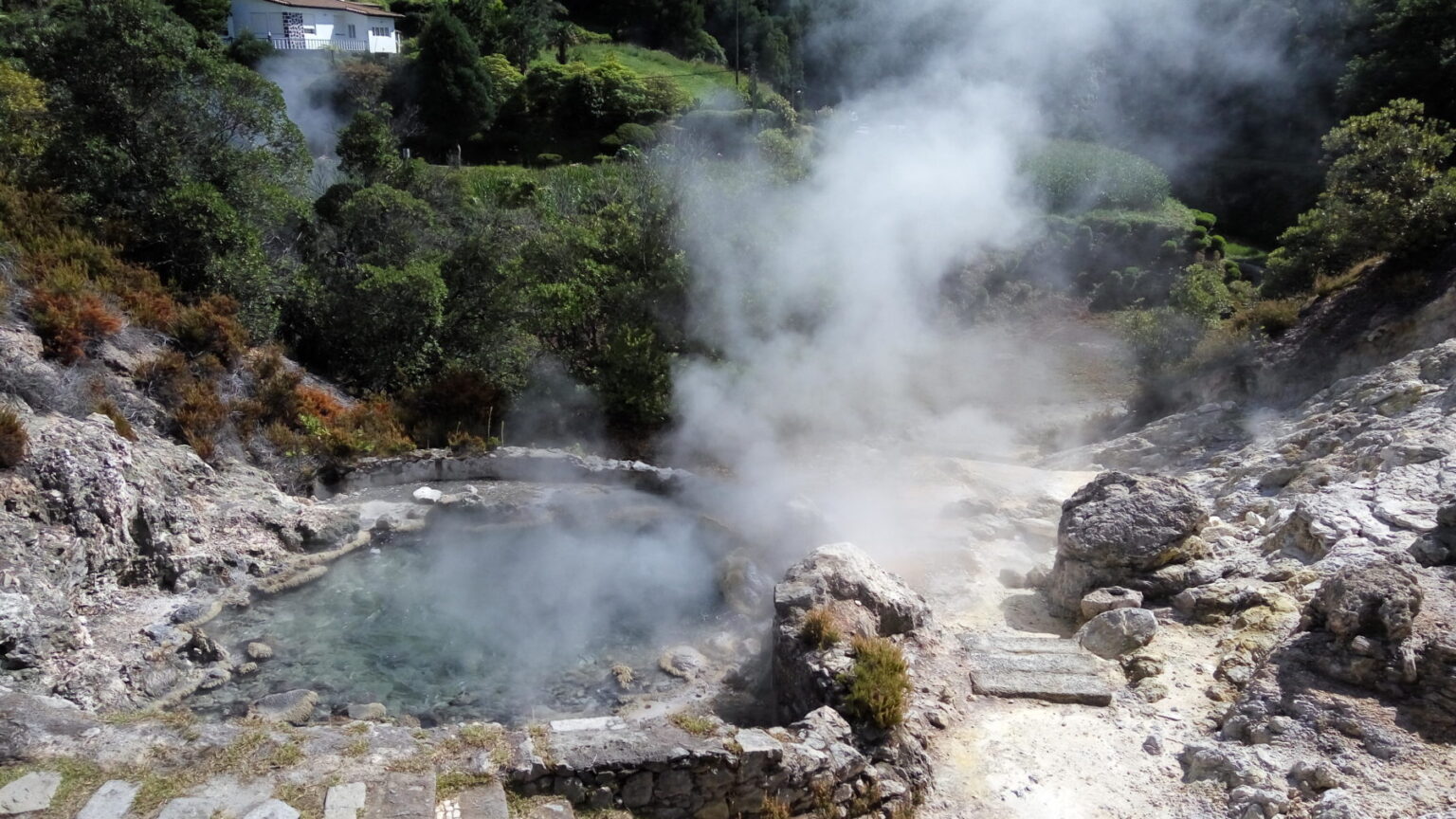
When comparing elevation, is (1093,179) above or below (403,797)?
above

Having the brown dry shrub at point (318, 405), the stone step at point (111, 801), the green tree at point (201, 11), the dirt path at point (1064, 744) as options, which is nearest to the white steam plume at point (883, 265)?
the dirt path at point (1064, 744)

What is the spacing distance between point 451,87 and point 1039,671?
94.7ft

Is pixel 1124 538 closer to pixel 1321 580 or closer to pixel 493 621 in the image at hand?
pixel 1321 580

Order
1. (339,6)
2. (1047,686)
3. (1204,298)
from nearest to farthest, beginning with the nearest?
(1047,686) < (1204,298) < (339,6)

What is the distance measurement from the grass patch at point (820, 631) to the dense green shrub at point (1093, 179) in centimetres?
2155

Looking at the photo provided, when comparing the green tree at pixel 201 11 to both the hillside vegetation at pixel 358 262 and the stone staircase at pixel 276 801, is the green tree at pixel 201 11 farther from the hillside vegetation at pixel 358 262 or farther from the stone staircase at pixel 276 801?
the stone staircase at pixel 276 801

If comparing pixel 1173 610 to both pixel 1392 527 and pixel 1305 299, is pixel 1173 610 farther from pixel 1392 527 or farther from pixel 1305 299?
pixel 1305 299

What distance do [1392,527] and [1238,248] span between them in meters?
22.4

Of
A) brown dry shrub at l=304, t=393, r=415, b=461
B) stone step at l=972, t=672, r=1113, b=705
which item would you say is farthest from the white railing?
stone step at l=972, t=672, r=1113, b=705

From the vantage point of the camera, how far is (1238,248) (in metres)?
27.8

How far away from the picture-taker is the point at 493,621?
361 inches

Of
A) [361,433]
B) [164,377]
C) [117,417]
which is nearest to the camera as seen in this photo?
[117,417]

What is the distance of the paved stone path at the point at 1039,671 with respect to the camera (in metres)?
7.19

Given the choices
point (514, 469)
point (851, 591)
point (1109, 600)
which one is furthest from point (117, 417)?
point (1109, 600)
